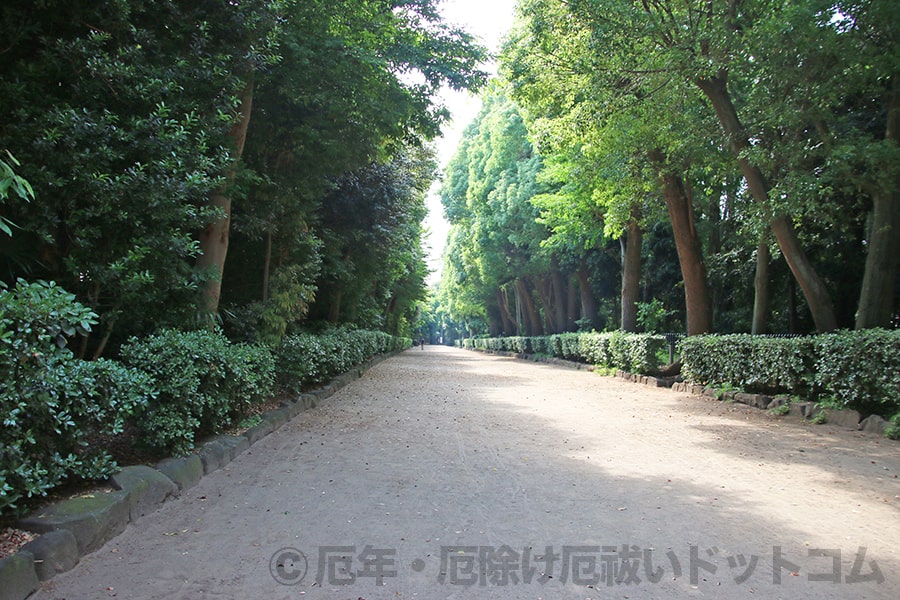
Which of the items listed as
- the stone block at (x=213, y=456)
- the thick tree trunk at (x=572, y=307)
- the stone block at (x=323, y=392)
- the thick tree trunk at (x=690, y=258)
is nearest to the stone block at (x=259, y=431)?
the stone block at (x=213, y=456)

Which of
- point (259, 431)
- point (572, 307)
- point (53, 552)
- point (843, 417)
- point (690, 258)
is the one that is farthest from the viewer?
point (572, 307)

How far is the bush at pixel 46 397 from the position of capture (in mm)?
3143

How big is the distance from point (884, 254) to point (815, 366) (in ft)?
6.97

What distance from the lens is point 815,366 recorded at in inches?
352

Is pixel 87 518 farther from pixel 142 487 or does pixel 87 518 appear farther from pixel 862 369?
pixel 862 369

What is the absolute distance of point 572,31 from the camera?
11.5 meters

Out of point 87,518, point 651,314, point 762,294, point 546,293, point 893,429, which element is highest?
point 546,293

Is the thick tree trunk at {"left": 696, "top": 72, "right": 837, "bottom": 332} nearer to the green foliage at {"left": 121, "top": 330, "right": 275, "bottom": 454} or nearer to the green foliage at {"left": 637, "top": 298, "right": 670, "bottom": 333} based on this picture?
the green foliage at {"left": 121, "top": 330, "right": 275, "bottom": 454}

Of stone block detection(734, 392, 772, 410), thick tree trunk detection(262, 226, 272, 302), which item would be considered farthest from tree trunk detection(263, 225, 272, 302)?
stone block detection(734, 392, 772, 410)

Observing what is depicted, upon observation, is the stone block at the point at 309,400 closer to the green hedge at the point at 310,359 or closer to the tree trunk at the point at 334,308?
the green hedge at the point at 310,359

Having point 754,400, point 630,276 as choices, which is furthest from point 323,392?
point 630,276

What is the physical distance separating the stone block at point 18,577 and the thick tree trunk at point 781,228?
10.3 metres

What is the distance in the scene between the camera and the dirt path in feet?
10.5

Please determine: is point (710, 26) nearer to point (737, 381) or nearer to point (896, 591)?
point (737, 381)
